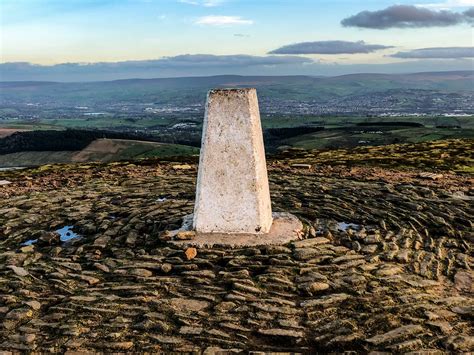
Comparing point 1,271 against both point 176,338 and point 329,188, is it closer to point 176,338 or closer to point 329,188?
point 176,338

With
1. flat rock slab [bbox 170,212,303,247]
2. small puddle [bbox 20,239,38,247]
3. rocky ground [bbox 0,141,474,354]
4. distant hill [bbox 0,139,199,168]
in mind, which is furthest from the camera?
distant hill [bbox 0,139,199,168]

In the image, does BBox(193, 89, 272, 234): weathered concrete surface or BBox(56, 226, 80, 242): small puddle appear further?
BBox(56, 226, 80, 242): small puddle

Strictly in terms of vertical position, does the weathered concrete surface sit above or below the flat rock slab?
above

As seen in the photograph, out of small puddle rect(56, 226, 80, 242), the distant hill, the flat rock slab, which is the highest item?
the flat rock slab

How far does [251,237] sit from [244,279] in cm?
262

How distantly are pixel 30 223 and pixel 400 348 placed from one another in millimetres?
12172

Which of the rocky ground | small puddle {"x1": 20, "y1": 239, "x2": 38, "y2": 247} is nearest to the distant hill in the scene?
the rocky ground

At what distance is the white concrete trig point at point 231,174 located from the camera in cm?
1307

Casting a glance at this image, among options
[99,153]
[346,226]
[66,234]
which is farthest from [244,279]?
[99,153]

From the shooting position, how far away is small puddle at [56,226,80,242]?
13819 millimetres

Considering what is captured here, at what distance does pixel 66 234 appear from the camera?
46.4ft

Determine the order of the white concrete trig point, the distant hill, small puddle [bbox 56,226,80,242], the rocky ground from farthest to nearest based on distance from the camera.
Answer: the distant hill, small puddle [bbox 56,226,80,242], the white concrete trig point, the rocky ground

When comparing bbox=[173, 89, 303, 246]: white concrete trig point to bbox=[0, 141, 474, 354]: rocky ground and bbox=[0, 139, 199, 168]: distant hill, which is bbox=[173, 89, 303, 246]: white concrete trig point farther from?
bbox=[0, 139, 199, 168]: distant hill

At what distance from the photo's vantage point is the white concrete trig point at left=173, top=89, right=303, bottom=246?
515 inches
